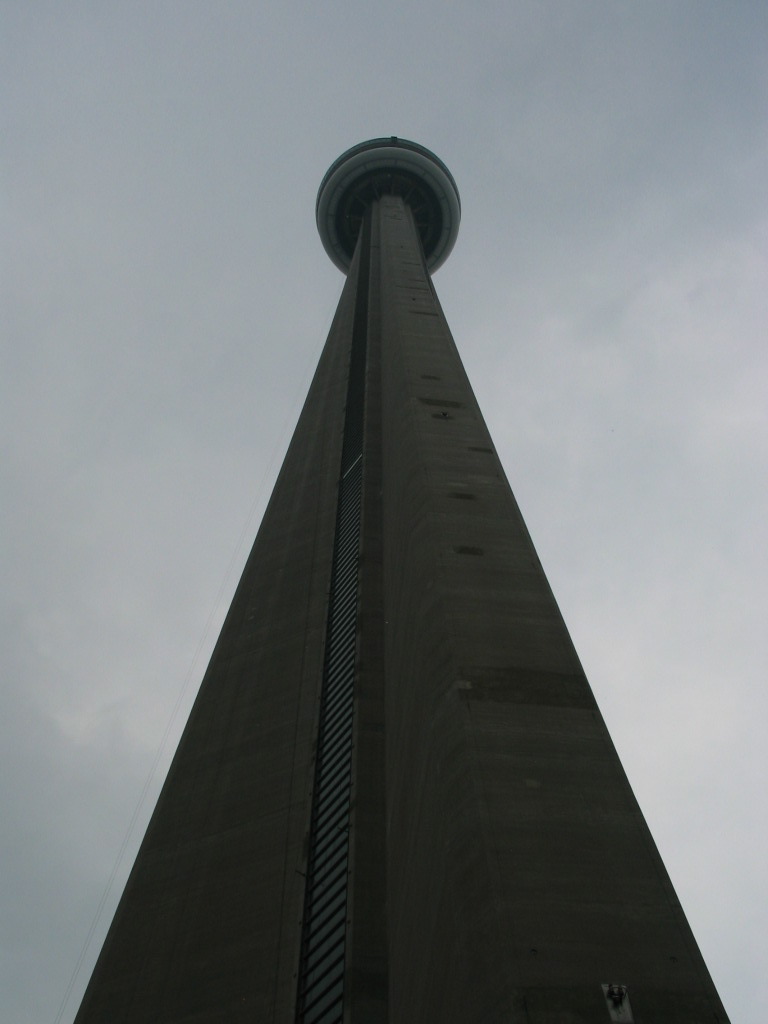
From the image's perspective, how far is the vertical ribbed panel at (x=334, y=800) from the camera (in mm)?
13062

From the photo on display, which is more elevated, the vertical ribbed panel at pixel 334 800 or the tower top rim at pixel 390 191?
the tower top rim at pixel 390 191

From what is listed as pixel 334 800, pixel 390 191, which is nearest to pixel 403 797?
pixel 334 800

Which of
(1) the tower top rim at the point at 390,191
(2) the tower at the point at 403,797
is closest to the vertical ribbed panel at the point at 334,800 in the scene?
(2) the tower at the point at 403,797

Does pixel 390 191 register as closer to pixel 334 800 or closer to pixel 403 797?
pixel 334 800

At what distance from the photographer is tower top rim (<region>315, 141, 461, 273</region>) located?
53281 mm

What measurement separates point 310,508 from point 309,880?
15037 millimetres

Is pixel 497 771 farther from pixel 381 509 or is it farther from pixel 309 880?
pixel 381 509

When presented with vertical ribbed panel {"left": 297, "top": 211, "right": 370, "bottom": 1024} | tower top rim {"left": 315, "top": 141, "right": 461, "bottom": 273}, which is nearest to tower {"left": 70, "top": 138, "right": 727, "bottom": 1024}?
vertical ribbed panel {"left": 297, "top": 211, "right": 370, "bottom": 1024}

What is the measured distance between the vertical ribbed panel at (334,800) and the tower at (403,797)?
0.06m

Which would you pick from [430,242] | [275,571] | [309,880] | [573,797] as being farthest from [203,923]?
[430,242]

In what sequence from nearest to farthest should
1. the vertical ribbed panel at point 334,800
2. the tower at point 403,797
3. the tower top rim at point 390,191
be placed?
the tower at point 403,797
the vertical ribbed panel at point 334,800
the tower top rim at point 390,191

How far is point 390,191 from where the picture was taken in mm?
54125

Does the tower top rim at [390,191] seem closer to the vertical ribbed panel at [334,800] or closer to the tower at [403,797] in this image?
the tower at [403,797]

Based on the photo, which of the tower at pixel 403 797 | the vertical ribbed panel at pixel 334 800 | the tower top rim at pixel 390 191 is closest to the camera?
the tower at pixel 403 797
